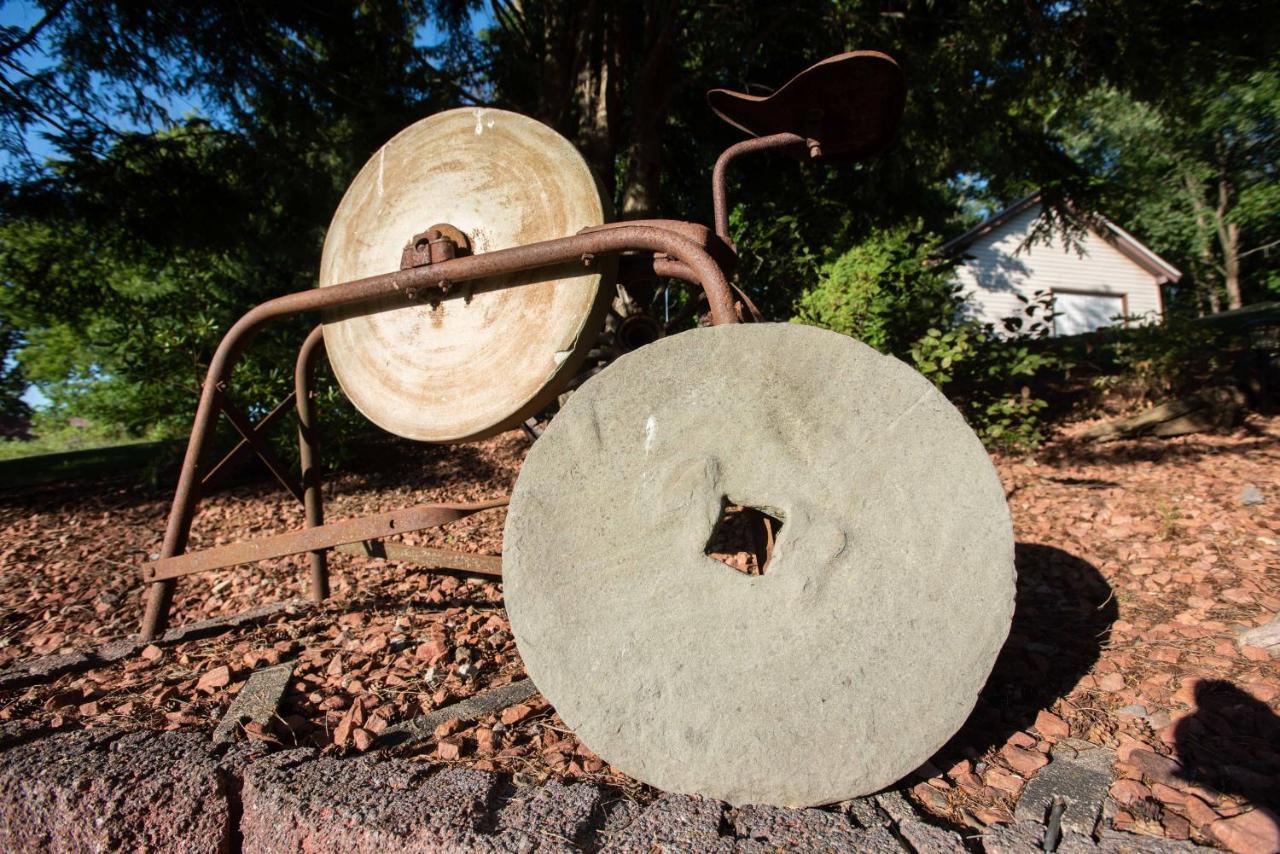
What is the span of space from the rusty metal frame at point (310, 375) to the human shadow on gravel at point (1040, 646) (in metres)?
1.11

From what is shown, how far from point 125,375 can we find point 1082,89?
6916mm

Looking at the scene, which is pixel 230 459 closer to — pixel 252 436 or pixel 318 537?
pixel 252 436

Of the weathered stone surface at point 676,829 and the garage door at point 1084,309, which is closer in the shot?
the weathered stone surface at point 676,829

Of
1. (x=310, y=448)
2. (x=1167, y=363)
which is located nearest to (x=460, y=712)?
(x=310, y=448)

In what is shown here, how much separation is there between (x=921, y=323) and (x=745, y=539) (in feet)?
6.51

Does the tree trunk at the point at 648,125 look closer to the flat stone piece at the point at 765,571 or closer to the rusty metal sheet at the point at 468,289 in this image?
the rusty metal sheet at the point at 468,289

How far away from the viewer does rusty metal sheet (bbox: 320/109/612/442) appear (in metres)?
2.04

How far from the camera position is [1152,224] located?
973 inches

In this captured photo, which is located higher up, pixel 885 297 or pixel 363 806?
pixel 885 297

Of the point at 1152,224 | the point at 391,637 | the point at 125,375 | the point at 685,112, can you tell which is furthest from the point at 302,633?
the point at 1152,224

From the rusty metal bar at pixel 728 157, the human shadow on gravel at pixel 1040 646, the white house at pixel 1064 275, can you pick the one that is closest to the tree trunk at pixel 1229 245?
the white house at pixel 1064 275

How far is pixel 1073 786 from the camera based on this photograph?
1.32 meters

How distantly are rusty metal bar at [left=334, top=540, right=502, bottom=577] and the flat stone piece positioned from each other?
2.49ft

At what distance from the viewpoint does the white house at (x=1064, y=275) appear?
1789 centimetres
